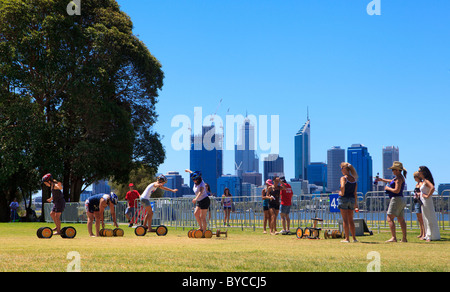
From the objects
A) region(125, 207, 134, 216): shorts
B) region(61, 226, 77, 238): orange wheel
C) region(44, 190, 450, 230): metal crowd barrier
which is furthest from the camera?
region(125, 207, 134, 216): shorts

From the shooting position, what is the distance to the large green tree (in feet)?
117

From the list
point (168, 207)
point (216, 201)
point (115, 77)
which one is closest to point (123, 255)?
point (216, 201)

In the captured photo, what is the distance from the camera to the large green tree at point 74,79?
35.7 meters

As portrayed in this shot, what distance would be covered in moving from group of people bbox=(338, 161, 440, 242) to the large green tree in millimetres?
25683

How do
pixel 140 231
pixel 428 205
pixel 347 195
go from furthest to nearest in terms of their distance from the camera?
pixel 140 231 → pixel 428 205 → pixel 347 195

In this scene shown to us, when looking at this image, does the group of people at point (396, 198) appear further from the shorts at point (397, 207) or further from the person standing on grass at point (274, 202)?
the person standing on grass at point (274, 202)

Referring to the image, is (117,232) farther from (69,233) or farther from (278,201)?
(278,201)

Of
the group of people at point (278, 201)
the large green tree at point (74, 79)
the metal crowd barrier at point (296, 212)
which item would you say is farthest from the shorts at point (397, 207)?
the large green tree at point (74, 79)

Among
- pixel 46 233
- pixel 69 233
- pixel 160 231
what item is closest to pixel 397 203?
pixel 160 231

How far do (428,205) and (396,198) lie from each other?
94cm

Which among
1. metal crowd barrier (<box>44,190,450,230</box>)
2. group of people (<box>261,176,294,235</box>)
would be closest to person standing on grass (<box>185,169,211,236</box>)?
group of people (<box>261,176,294,235</box>)

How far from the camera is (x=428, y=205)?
13.8 metres

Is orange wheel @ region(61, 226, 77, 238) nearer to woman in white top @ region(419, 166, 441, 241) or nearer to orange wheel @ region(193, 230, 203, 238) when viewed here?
orange wheel @ region(193, 230, 203, 238)
